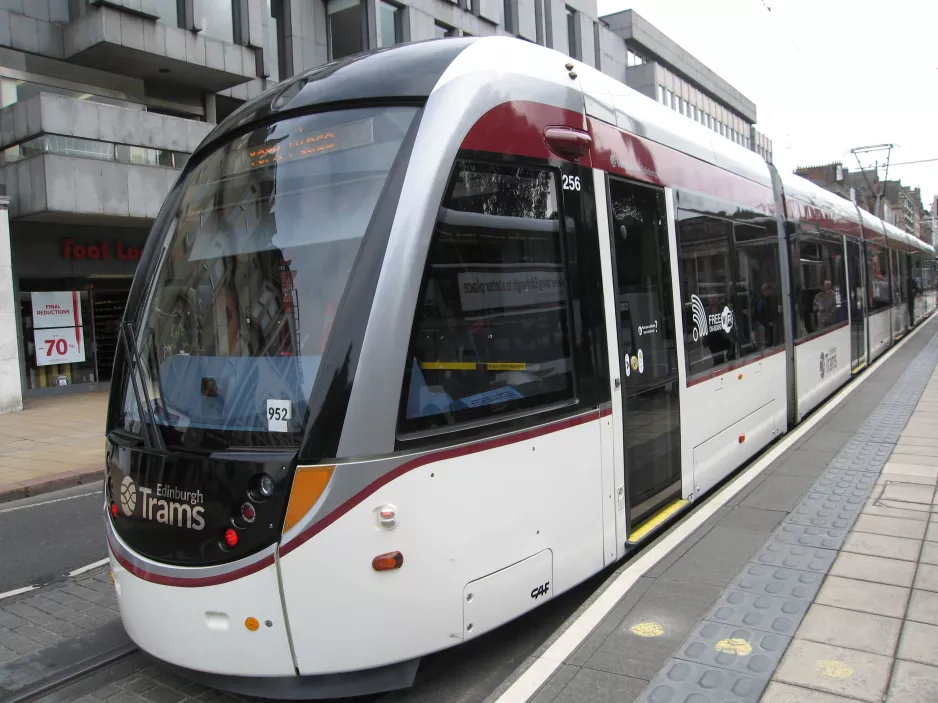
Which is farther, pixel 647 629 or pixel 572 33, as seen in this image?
pixel 572 33

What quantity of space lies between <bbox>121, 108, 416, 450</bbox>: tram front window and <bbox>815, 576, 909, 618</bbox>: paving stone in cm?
292

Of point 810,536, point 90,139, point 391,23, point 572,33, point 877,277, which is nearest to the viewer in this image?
point 810,536

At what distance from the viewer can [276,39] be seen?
77.3 feet

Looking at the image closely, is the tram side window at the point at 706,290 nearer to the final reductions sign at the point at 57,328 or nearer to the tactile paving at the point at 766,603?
the tactile paving at the point at 766,603

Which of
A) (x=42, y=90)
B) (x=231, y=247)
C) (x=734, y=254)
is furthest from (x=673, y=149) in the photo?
(x=42, y=90)

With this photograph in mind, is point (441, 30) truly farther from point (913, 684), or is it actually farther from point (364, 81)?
point (913, 684)

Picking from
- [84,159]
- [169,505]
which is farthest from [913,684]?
[84,159]

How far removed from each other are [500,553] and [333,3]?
2471 cm

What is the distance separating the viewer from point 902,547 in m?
4.78

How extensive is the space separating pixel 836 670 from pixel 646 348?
87.4 inches

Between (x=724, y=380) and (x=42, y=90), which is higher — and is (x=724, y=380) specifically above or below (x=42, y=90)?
below

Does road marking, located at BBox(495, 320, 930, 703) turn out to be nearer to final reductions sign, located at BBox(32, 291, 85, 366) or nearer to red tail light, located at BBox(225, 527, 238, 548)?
red tail light, located at BBox(225, 527, 238, 548)

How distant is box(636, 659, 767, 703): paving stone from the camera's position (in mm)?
3059

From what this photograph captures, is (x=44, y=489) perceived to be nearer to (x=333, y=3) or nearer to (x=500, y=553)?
(x=500, y=553)
